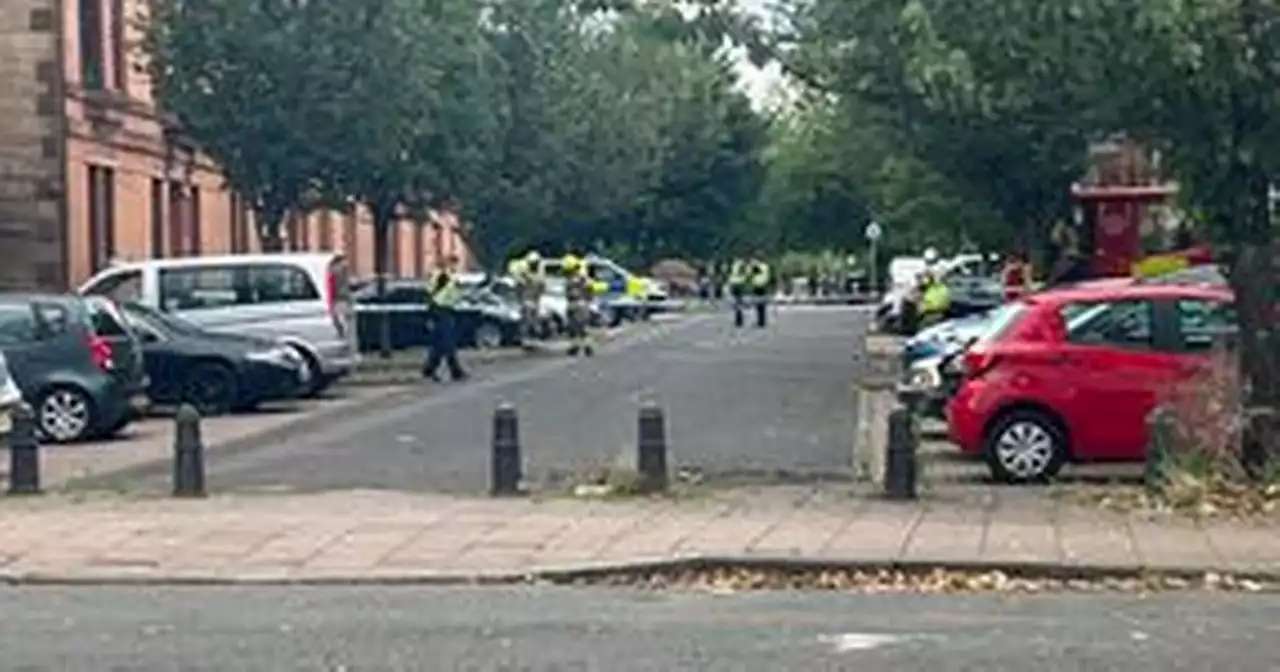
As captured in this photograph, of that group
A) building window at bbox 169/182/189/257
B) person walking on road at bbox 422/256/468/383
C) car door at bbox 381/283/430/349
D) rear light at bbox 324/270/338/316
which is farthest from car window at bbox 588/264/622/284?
rear light at bbox 324/270/338/316

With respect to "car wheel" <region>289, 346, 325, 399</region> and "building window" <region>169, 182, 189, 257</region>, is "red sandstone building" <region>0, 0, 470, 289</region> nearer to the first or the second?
"building window" <region>169, 182, 189, 257</region>

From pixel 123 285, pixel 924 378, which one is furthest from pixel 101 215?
pixel 924 378

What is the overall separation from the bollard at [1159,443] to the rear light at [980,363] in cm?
207

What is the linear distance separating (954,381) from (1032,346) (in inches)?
128

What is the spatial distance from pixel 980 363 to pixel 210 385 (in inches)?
494

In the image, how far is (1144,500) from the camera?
17594mm

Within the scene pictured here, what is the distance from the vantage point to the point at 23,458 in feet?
62.7

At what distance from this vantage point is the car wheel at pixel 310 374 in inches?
1246

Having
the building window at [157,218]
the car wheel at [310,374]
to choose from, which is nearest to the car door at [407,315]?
the building window at [157,218]

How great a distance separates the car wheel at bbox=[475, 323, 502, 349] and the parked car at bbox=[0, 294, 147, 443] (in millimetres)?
22268

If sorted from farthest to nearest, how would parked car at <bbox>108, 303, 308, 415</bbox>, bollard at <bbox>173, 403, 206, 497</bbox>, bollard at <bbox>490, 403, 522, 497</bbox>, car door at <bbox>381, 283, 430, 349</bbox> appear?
car door at <bbox>381, 283, 430, 349</bbox>
parked car at <bbox>108, 303, 308, 415</bbox>
bollard at <bbox>173, 403, 206, 497</bbox>
bollard at <bbox>490, 403, 522, 497</bbox>

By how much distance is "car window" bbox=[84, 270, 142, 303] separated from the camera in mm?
32594

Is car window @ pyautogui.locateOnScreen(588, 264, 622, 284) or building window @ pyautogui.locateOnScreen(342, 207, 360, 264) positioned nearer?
building window @ pyautogui.locateOnScreen(342, 207, 360, 264)

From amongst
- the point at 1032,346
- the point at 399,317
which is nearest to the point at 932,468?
the point at 1032,346
